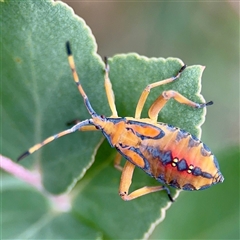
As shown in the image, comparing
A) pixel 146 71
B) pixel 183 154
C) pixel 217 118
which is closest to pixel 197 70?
pixel 146 71

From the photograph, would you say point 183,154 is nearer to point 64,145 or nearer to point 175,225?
point 64,145

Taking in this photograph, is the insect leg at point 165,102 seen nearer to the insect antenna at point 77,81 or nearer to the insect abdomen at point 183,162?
the insect abdomen at point 183,162

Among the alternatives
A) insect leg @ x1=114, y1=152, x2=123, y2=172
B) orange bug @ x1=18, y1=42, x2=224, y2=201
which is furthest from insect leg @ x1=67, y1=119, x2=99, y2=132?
insect leg @ x1=114, y1=152, x2=123, y2=172

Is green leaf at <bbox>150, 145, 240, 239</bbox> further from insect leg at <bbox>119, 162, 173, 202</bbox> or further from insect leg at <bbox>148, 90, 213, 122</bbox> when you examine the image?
insect leg at <bbox>148, 90, 213, 122</bbox>

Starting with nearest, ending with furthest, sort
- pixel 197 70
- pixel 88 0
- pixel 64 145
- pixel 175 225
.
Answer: pixel 197 70 < pixel 64 145 < pixel 175 225 < pixel 88 0

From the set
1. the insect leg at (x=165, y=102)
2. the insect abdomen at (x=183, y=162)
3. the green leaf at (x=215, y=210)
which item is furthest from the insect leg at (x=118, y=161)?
the green leaf at (x=215, y=210)

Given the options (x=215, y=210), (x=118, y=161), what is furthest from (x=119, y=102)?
Answer: (x=215, y=210)
